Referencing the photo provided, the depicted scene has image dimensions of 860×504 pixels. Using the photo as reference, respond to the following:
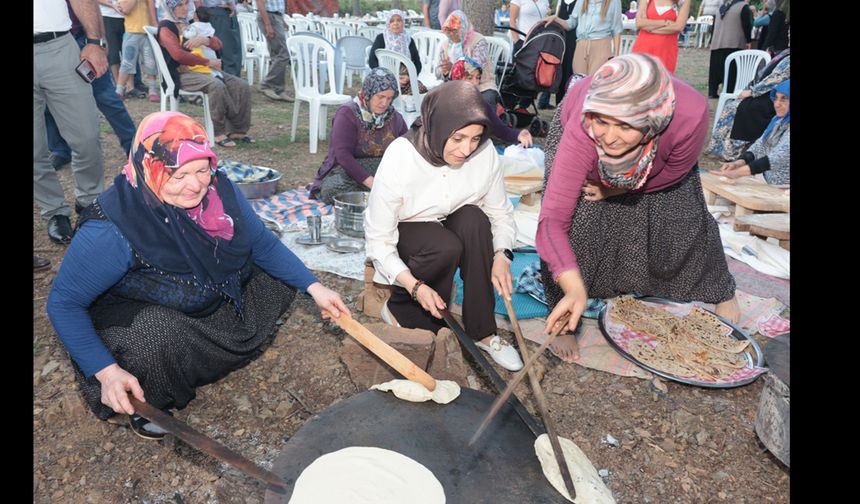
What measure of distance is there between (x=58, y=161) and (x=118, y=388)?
3917 millimetres

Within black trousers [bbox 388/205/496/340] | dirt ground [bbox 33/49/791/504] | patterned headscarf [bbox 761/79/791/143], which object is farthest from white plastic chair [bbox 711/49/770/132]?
black trousers [bbox 388/205/496/340]

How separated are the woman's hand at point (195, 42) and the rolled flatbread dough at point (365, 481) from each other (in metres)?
5.14

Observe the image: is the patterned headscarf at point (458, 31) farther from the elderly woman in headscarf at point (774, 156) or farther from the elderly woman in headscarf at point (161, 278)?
the elderly woman in headscarf at point (161, 278)

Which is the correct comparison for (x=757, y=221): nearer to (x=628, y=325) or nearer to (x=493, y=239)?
(x=628, y=325)

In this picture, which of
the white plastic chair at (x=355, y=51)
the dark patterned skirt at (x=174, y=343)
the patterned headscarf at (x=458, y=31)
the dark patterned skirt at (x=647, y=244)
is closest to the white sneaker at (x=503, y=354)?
the dark patterned skirt at (x=647, y=244)

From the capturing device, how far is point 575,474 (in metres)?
1.54

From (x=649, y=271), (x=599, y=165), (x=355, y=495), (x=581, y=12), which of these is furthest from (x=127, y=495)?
(x=581, y=12)

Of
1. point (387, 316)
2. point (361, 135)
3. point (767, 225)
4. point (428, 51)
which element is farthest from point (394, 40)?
point (387, 316)

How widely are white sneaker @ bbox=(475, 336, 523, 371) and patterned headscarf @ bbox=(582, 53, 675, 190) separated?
0.94m

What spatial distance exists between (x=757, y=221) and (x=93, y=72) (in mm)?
4286

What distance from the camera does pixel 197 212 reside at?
199 centimetres

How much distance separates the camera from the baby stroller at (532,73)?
635 centimetres

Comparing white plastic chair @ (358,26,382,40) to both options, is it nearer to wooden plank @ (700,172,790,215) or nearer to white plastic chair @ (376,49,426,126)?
white plastic chair @ (376,49,426,126)

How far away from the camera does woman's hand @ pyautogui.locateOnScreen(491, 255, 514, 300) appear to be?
7.75 feet
